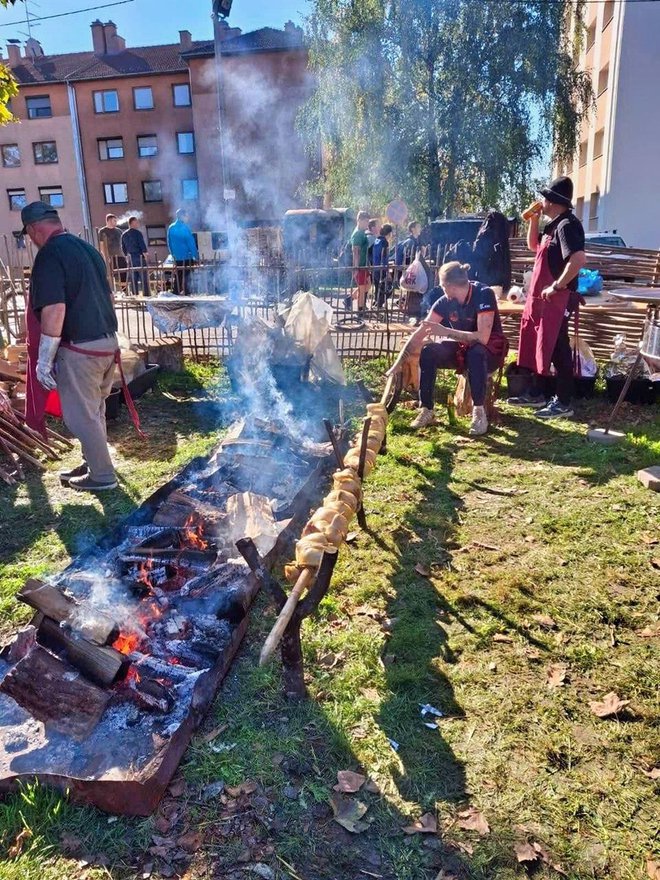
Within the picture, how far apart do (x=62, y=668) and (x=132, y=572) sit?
106 centimetres

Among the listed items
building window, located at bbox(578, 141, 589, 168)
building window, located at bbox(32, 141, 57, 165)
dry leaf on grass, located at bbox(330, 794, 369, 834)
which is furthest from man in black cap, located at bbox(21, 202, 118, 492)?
building window, located at bbox(32, 141, 57, 165)

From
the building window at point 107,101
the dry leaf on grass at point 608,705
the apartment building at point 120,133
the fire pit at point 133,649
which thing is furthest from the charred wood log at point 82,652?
the building window at point 107,101

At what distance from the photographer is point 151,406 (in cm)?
774

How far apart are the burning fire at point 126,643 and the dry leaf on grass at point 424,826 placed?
4.81 ft

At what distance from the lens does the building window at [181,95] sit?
119ft

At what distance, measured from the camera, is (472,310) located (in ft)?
20.3

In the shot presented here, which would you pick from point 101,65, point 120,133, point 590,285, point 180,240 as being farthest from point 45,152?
point 590,285

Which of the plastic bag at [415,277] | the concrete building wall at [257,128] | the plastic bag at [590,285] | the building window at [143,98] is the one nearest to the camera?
the plastic bag at [590,285]

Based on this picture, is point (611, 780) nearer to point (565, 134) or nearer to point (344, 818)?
point (344, 818)

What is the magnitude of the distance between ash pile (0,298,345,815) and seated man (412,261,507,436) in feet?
7.11

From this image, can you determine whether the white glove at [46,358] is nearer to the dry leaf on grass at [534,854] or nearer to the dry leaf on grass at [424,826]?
the dry leaf on grass at [424,826]

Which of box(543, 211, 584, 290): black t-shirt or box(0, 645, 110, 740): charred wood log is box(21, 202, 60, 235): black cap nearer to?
box(0, 645, 110, 740): charred wood log

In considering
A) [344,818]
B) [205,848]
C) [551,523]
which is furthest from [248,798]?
[551,523]

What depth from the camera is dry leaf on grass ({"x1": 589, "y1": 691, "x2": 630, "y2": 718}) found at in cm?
268
